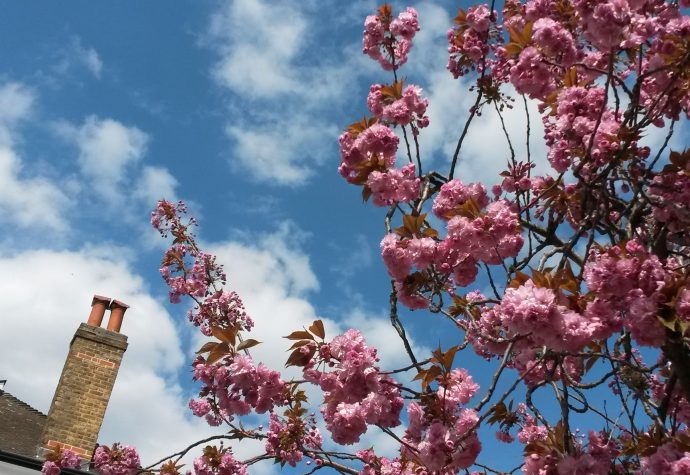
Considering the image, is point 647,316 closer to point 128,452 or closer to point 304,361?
point 304,361

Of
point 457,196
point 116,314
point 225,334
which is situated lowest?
point 225,334

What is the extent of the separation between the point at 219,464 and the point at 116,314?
6279mm

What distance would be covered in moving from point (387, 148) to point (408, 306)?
824 millimetres

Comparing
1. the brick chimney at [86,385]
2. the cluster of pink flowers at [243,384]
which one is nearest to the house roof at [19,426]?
the brick chimney at [86,385]

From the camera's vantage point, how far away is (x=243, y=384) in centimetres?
326

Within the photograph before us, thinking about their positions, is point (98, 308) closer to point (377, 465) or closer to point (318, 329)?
point (377, 465)

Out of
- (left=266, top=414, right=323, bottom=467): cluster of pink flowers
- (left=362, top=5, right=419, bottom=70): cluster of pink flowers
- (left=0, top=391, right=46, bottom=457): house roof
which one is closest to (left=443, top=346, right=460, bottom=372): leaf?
(left=266, top=414, right=323, bottom=467): cluster of pink flowers

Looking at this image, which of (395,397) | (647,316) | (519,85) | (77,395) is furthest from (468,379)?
(77,395)

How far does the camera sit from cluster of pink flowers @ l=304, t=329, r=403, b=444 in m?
2.71

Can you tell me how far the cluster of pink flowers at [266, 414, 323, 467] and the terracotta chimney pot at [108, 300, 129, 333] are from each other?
619 cm

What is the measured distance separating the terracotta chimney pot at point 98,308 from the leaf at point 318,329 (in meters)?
7.41

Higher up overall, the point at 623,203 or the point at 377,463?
the point at 623,203

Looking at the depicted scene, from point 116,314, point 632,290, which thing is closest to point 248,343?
point 632,290

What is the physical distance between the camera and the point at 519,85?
119 inches
